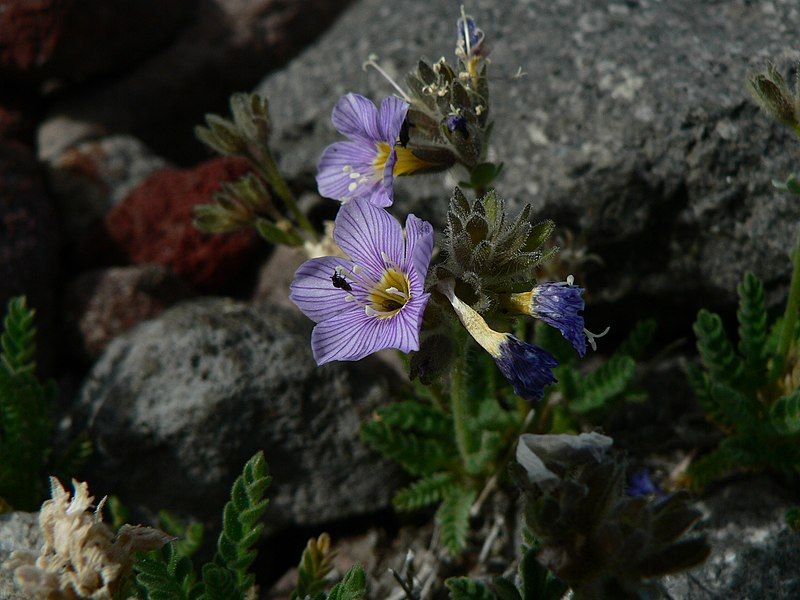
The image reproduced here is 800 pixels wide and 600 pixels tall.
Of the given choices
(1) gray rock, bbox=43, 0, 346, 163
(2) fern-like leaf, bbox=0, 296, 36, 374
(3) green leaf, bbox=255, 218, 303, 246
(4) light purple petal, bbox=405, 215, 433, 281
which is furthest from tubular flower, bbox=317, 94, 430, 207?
(1) gray rock, bbox=43, 0, 346, 163

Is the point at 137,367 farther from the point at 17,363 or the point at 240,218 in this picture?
the point at 240,218

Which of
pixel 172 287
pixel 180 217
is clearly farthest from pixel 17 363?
pixel 180 217

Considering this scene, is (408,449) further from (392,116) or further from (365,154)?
(392,116)

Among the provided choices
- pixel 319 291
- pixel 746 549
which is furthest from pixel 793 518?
pixel 319 291

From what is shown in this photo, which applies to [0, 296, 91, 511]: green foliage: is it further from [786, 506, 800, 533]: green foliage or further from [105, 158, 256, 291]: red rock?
[786, 506, 800, 533]: green foliage

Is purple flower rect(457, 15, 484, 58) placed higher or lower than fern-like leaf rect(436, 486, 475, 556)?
higher

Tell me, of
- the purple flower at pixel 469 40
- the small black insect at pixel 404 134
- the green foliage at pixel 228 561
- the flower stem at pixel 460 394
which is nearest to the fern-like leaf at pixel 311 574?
the green foliage at pixel 228 561
